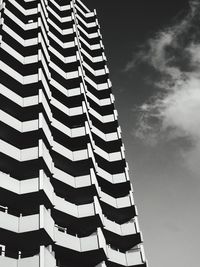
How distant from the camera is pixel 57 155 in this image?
32.3 metres

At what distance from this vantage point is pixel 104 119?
4266 centimetres

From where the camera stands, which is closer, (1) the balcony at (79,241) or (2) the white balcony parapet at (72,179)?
(1) the balcony at (79,241)

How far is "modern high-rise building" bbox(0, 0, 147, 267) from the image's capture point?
2558 cm

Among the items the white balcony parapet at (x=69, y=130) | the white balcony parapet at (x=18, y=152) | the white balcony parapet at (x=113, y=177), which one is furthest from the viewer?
the white balcony parapet at (x=113, y=177)

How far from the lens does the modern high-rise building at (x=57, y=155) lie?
25.6m

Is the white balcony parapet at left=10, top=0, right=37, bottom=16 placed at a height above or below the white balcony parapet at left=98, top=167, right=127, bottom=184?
above

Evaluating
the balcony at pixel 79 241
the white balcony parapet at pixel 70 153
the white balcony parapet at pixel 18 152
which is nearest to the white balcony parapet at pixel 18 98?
the white balcony parapet at pixel 70 153

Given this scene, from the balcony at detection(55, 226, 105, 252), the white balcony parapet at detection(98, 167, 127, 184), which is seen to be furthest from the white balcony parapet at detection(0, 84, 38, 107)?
the balcony at detection(55, 226, 105, 252)

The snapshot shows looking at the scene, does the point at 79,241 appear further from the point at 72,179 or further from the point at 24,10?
the point at 24,10

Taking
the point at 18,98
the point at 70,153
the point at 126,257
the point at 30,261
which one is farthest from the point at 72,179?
the point at 30,261

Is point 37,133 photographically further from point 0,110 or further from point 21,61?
point 21,61

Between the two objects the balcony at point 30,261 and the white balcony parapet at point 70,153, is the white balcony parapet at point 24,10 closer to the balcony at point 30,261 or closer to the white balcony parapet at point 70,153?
the white balcony parapet at point 70,153

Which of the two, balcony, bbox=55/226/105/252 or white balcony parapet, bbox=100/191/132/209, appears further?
white balcony parapet, bbox=100/191/132/209

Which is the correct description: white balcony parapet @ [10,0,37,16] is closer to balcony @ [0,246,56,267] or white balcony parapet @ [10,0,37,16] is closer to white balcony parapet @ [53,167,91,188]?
white balcony parapet @ [53,167,91,188]
